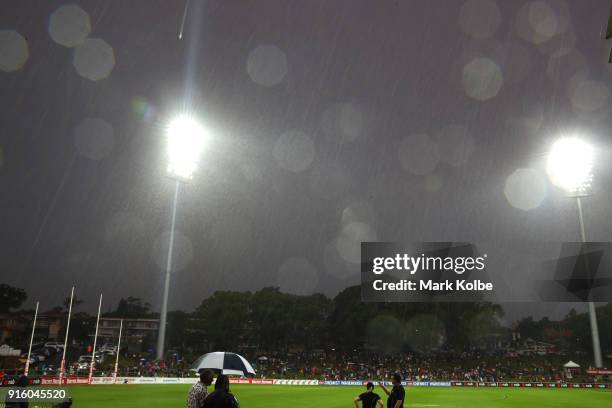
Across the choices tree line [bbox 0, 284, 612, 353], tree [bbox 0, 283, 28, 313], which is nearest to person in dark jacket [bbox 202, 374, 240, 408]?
tree line [bbox 0, 284, 612, 353]

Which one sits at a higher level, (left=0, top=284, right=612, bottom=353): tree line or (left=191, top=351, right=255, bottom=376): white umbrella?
(left=0, top=284, right=612, bottom=353): tree line

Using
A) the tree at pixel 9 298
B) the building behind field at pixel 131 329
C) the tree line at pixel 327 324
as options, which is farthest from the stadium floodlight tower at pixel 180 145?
the building behind field at pixel 131 329

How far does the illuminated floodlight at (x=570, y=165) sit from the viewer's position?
52.8 meters

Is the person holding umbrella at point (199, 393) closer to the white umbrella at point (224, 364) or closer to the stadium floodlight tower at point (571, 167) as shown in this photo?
the white umbrella at point (224, 364)

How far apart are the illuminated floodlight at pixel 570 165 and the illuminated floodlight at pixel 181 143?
39993mm

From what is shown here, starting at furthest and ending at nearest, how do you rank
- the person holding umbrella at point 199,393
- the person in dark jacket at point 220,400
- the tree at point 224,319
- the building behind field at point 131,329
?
the building behind field at point 131,329 → the tree at point 224,319 → the person holding umbrella at point 199,393 → the person in dark jacket at point 220,400

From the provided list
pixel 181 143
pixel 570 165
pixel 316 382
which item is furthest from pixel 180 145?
pixel 570 165

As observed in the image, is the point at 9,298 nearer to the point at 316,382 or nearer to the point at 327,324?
the point at 327,324

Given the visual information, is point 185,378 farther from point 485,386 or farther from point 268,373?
point 485,386

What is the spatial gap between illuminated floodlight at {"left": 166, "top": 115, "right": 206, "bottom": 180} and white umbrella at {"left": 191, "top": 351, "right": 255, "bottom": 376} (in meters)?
39.0

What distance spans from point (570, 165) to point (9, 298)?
115 metres

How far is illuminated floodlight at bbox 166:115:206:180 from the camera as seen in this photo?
51.7m

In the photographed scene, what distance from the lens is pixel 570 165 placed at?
52.8 m

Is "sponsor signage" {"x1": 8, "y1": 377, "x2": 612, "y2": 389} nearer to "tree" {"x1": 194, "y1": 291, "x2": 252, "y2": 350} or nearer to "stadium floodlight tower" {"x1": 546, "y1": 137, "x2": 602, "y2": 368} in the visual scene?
"stadium floodlight tower" {"x1": 546, "y1": 137, "x2": 602, "y2": 368}
